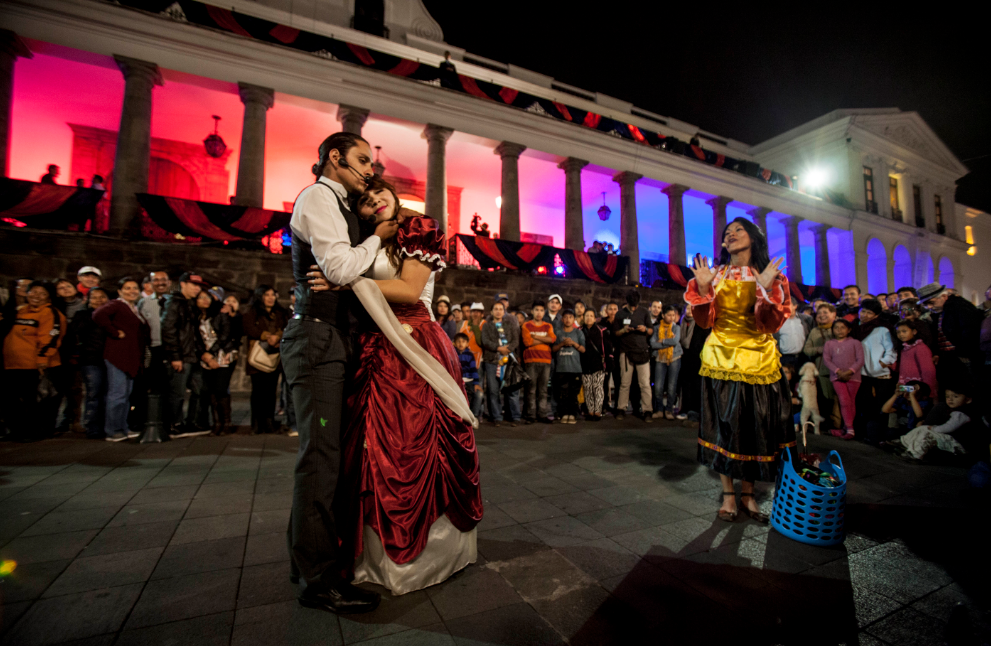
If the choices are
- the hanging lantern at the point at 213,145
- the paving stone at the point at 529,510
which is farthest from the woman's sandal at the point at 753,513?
the hanging lantern at the point at 213,145

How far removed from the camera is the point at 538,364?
718 centimetres

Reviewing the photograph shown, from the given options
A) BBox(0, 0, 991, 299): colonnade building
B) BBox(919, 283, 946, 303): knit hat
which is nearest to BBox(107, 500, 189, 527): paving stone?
BBox(919, 283, 946, 303): knit hat

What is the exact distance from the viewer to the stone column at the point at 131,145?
35.3 ft

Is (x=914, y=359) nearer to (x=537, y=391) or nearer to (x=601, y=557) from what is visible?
(x=537, y=391)

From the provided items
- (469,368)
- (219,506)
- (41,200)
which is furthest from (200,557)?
(41,200)

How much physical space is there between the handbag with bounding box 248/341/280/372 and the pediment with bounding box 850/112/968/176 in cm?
3554

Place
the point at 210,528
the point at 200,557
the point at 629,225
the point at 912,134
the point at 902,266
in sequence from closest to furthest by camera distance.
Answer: the point at 200,557 → the point at 210,528 → the point at 629,225 → the point at 902,266 → the point at 912,134

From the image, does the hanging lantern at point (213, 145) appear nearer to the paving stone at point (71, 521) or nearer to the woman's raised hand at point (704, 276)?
the paving stone at point (71, 521)

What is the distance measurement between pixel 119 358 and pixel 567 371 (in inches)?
237

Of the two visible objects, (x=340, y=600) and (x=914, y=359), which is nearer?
(x=340, y=600)

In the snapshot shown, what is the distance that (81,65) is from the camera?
12.1m

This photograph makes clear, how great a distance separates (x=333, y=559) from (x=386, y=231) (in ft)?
4.77

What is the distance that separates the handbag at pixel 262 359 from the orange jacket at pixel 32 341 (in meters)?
2.24

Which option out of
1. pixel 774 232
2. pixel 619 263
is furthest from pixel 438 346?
pixel 774 232
